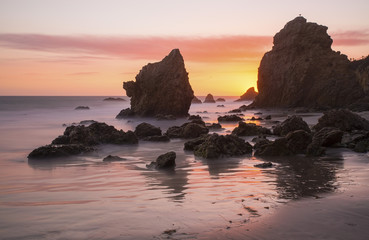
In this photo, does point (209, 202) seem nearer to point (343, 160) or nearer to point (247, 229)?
point (247, 229)

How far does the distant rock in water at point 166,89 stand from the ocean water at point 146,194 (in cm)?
3079

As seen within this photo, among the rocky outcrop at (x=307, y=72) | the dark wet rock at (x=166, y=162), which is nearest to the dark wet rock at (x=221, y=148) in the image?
the dark wet rock at (x=166, y=162)

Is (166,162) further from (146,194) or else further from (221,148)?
(146,194)

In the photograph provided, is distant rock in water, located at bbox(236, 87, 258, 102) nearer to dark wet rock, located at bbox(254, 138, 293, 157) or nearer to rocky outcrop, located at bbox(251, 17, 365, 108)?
rocky outcrop, located at bbox(251, 17, 365, 108)

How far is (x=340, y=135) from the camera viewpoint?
1337cm

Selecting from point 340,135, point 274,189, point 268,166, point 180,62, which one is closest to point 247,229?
point 274,189

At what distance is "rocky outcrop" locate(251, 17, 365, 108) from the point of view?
4922 cm

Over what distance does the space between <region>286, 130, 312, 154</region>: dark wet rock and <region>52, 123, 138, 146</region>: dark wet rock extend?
728 centimetres

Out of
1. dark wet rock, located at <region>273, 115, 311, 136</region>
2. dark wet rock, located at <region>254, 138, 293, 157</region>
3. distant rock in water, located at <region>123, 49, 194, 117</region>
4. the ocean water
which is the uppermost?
distant rock in water, located at <region>123, 49, 194, 117</region>

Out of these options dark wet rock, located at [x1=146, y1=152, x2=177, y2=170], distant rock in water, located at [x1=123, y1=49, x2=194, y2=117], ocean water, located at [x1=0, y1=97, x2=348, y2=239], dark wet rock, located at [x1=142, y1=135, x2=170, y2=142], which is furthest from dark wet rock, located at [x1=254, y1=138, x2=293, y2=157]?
distant rock in water, located at [x1=123, y1=49, x2=194, y2=117]

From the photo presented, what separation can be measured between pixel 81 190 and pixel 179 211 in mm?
2661

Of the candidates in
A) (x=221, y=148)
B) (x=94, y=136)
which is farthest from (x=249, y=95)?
(x=221, y=148)

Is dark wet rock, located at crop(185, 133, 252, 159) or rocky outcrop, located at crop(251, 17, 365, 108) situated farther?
rocky outcrop, located at crop(251, 17, 365, 108)

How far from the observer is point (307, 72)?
173 ft
